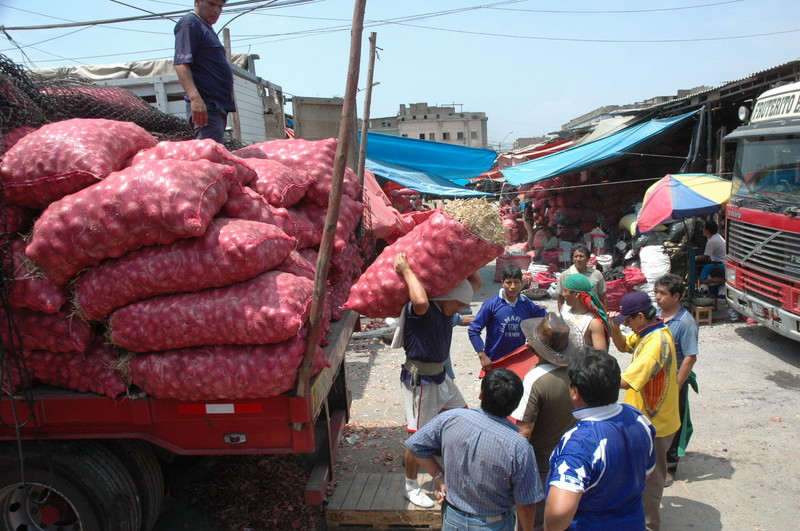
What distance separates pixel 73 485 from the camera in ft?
10.1

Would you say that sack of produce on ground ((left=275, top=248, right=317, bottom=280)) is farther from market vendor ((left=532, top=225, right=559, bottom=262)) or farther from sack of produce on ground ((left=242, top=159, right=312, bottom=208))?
market vendor ((left=532, top=225, right=559, bottom=262))

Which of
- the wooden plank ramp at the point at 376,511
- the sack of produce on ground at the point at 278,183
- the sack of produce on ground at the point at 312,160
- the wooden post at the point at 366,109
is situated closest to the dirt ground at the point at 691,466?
the wooden plank ramp at the point at 376,511

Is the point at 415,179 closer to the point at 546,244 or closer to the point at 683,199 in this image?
the point at 546,244

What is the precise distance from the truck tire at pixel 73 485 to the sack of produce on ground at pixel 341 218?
6.14 ft

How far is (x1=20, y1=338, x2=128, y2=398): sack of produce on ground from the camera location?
297 cm

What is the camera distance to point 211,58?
462 cm

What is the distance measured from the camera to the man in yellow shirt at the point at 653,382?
3.56m

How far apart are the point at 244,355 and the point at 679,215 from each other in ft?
25.9

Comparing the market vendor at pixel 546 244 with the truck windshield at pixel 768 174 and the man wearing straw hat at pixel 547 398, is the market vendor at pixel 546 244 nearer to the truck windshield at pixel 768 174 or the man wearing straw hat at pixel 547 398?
the truck windshield at pixel 768 174

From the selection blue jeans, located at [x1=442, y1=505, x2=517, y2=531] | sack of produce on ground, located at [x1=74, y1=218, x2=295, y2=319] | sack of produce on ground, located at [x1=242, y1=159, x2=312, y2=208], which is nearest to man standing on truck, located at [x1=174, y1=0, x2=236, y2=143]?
sack of produce on ground, located at [x1=242, y1=159, x2=312, y2=208]

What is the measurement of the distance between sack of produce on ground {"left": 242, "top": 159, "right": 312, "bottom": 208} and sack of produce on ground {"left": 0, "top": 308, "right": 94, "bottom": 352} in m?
1.28

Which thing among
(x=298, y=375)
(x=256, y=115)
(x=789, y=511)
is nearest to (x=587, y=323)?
(x=789, y=511)

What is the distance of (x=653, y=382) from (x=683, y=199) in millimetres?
6080

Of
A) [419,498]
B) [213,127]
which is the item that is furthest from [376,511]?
[213,127]
